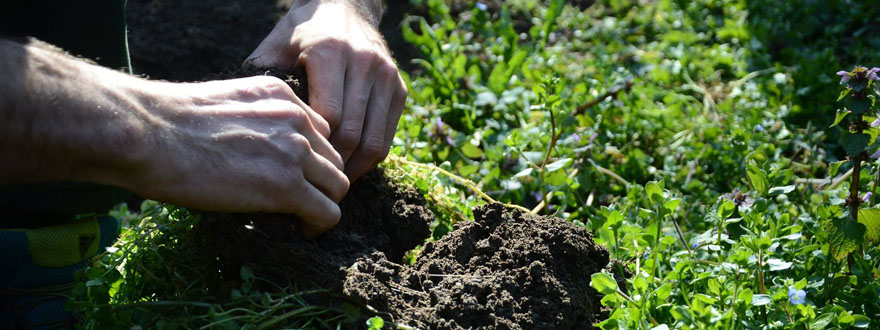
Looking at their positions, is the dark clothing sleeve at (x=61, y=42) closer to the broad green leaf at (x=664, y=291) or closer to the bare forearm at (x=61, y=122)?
the bare forearm at (x=61, y=122)

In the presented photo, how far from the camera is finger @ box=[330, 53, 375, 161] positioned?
185 cm

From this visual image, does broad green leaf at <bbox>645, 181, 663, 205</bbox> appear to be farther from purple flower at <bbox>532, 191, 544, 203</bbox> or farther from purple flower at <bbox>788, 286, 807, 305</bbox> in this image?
purple flower at <bbox>532, 191, 544, 203</bbox>

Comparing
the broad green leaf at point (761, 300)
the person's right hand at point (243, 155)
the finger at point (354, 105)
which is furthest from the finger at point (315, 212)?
the broad green leaf at point (761, 300)

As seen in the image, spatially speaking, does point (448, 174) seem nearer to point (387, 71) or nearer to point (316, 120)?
point (387, 71)

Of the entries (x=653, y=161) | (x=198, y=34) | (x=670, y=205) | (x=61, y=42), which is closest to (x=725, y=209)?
(x=670, y=205)

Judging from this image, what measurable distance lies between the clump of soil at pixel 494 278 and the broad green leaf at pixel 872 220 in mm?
541

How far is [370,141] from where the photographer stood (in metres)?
1.89

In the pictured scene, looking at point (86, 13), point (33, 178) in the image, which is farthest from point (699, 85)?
point (33, 178)

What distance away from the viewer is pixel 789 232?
6.12 ft

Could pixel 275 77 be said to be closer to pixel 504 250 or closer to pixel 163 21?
pixel 504 250

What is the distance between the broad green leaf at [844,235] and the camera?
5.70ft

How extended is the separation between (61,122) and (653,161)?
2.06 metres

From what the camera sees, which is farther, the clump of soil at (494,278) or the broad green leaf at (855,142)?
the broad green leaf at (855,142)

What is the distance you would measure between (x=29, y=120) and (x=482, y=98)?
191cm
